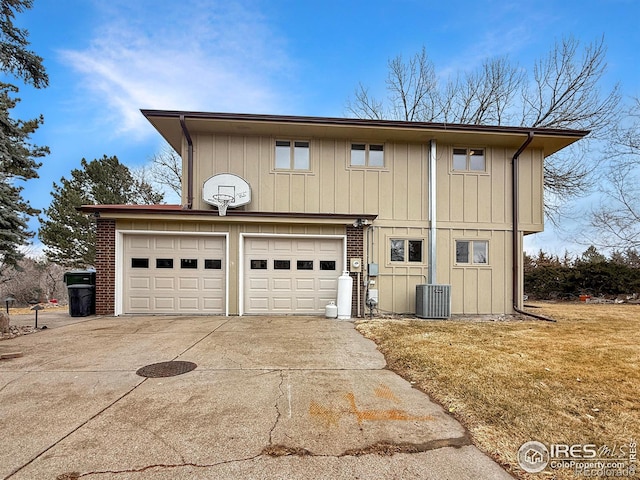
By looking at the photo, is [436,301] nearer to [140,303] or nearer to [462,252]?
[462,252]

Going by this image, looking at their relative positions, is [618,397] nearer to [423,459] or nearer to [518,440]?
[518,440]

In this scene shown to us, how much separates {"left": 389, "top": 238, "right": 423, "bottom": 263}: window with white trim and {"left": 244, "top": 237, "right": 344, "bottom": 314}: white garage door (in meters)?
1.58

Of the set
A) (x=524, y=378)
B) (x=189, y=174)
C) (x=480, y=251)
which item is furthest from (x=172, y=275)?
(x=480, y=251)

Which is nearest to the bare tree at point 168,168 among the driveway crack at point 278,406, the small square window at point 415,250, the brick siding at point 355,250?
the brick siding at point 355,250

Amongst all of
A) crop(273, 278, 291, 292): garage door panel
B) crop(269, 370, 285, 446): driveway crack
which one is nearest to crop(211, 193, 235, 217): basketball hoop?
crop(273, 278, 291, 292): garage door panel

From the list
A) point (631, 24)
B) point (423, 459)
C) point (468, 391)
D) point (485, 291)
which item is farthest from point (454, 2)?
point (423, 459)

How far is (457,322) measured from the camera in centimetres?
827

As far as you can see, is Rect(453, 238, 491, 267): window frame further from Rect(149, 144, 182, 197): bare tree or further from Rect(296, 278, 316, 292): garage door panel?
Rect(149, 144, 182, 197): bare tree

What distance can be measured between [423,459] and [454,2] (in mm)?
15027

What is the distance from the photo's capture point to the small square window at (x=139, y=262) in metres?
8.95

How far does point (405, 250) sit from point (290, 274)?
345 cm

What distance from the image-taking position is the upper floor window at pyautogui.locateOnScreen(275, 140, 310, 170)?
972cm

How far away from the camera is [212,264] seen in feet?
29.7

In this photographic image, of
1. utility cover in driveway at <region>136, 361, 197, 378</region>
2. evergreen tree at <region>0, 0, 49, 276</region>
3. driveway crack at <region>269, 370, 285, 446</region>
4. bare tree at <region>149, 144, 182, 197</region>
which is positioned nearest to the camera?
driveway crack at <region>269, 370, 285, 446</region>
